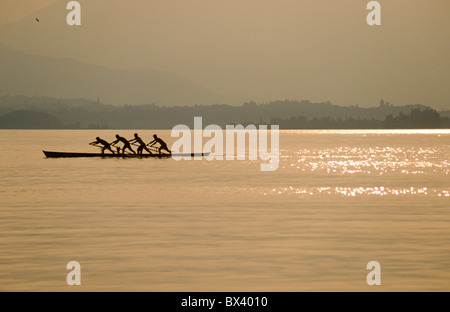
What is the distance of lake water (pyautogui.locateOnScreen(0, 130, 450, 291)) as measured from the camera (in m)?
17.0

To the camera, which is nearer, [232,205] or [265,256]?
[265,256]

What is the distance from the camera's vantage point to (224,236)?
2316 centimetres

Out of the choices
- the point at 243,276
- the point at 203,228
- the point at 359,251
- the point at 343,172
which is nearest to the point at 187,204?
the point at 203,228

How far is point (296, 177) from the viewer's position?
52406 mm

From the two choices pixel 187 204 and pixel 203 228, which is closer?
pixel 203 228

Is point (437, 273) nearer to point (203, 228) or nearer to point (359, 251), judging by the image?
point (359, 251)

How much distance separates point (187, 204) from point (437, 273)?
17134 millimetres

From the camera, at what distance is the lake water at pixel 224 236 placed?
17.0 m

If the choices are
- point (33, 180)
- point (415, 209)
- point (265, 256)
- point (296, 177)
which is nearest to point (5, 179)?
point (33, 180)

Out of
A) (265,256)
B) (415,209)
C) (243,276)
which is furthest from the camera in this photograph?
(415,209)

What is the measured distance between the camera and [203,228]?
2503 cm

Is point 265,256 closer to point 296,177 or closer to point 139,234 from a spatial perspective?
point 139,234

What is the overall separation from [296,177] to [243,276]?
116 feet

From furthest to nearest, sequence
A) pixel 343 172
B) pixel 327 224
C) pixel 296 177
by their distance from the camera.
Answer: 1. pixel 343 172
2. pixel 296 177
3. pixel 327 224
